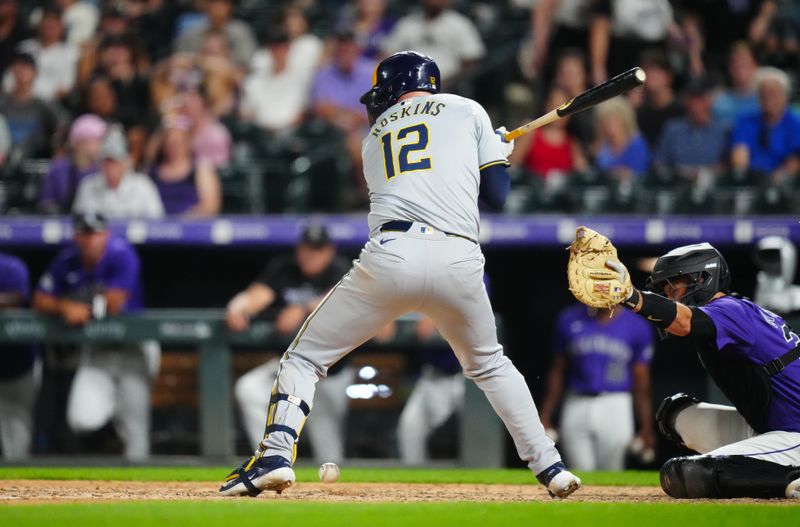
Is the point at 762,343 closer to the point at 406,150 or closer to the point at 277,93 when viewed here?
the point at 406,150

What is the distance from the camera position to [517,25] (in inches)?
365

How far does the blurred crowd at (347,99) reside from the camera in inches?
304

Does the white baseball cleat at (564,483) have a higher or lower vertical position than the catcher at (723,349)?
lower

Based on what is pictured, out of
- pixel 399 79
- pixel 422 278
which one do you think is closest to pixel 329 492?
pixel 422 278

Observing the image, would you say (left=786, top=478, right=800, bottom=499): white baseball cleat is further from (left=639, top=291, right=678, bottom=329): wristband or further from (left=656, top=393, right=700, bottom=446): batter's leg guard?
(left=639, top=291, right=678, bottom=329): wristband

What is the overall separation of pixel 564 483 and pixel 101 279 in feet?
12.4

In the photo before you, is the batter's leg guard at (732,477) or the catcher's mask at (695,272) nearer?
the batter's leg guard at (732,477)

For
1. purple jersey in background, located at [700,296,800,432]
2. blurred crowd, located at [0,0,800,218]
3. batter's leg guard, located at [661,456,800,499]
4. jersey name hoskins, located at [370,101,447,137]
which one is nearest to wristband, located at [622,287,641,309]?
purple jersey in background, located at [700,296,800,432]

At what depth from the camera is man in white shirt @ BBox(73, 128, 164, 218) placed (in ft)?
25.4

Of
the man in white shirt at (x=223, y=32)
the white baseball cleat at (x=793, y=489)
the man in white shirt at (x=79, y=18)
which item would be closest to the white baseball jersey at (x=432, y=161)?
the white baseball cleat at (x=793, y=489)

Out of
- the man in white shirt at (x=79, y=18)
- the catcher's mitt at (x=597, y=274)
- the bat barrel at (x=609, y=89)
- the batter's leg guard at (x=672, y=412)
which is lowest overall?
the batter's leg guard at (x=672, y=412)

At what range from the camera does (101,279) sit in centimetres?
701

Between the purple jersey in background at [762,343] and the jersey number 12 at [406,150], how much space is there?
1.14m

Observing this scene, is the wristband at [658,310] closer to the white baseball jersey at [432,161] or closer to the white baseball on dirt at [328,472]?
the white baseball jersey at [432,161]
